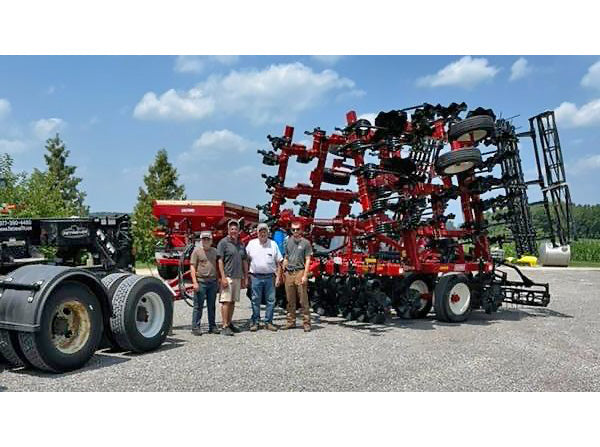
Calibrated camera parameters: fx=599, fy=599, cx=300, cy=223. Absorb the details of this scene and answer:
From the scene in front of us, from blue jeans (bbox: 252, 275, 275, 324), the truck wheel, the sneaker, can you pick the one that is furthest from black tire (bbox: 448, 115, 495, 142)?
the truck wheel

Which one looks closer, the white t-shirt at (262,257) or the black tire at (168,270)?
the white t-shirt at (262,257)

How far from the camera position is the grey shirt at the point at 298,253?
973cm

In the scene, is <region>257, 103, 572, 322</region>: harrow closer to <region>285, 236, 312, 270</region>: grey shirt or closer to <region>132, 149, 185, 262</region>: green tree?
<region>285, 236, 312, 270</region>: grey shirt

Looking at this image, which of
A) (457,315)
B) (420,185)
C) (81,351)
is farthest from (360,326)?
(81,351)

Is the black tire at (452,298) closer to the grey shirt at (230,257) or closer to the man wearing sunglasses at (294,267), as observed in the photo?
the man wearing sunglasses at (294,267)

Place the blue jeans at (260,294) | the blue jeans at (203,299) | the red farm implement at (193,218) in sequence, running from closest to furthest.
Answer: the blue jeans at (203,299), the blue jeans at (260,294), the red farm implement at (193,218)

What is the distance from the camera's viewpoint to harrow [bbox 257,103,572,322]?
→ 10484 mm

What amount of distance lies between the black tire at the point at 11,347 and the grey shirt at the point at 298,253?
15.0ft

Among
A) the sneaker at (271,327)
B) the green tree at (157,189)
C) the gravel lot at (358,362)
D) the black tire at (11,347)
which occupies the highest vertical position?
the green tree at (157,189)

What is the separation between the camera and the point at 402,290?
10773 millimetres

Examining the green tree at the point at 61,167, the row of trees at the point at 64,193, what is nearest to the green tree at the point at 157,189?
the row of trees at the point at 64,193

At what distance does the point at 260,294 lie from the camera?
966 centimetres

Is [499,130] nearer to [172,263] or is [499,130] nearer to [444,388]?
[444,388]

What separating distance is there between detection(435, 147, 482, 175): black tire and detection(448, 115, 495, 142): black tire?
411mm
